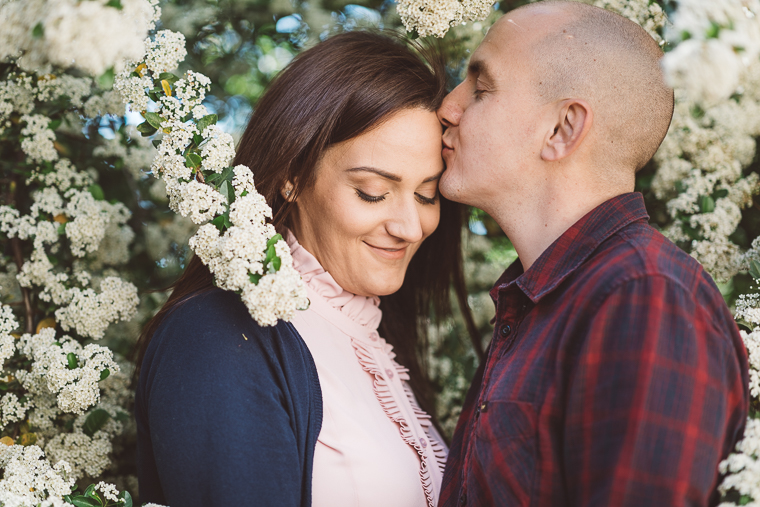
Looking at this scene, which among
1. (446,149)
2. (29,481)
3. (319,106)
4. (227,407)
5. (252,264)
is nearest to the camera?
(252,264)

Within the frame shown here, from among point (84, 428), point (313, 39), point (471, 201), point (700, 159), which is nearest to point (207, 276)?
point (84, 428)

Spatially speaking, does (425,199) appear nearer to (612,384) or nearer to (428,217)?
(428,217)

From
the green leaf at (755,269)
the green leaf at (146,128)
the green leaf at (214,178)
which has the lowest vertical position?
the green leaf at (755,269)

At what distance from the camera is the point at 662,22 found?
2398 millimetres

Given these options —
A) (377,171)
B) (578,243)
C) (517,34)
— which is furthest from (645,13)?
(377,171)

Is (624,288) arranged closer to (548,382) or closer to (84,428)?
(548,382)

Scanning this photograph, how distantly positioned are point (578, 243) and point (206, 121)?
47.5 inches

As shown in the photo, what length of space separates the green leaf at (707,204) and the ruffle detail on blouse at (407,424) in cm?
146

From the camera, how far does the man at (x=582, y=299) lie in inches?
52.0

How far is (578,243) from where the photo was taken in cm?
180

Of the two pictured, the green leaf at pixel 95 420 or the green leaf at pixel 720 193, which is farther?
the green leaf at pixel 720 193

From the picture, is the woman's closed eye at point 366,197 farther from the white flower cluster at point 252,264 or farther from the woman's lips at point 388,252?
the white flower cluster at point 252,264

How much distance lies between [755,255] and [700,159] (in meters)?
0.60

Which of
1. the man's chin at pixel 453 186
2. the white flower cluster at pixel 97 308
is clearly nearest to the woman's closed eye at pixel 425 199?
the man's chin at pixel 453 186
